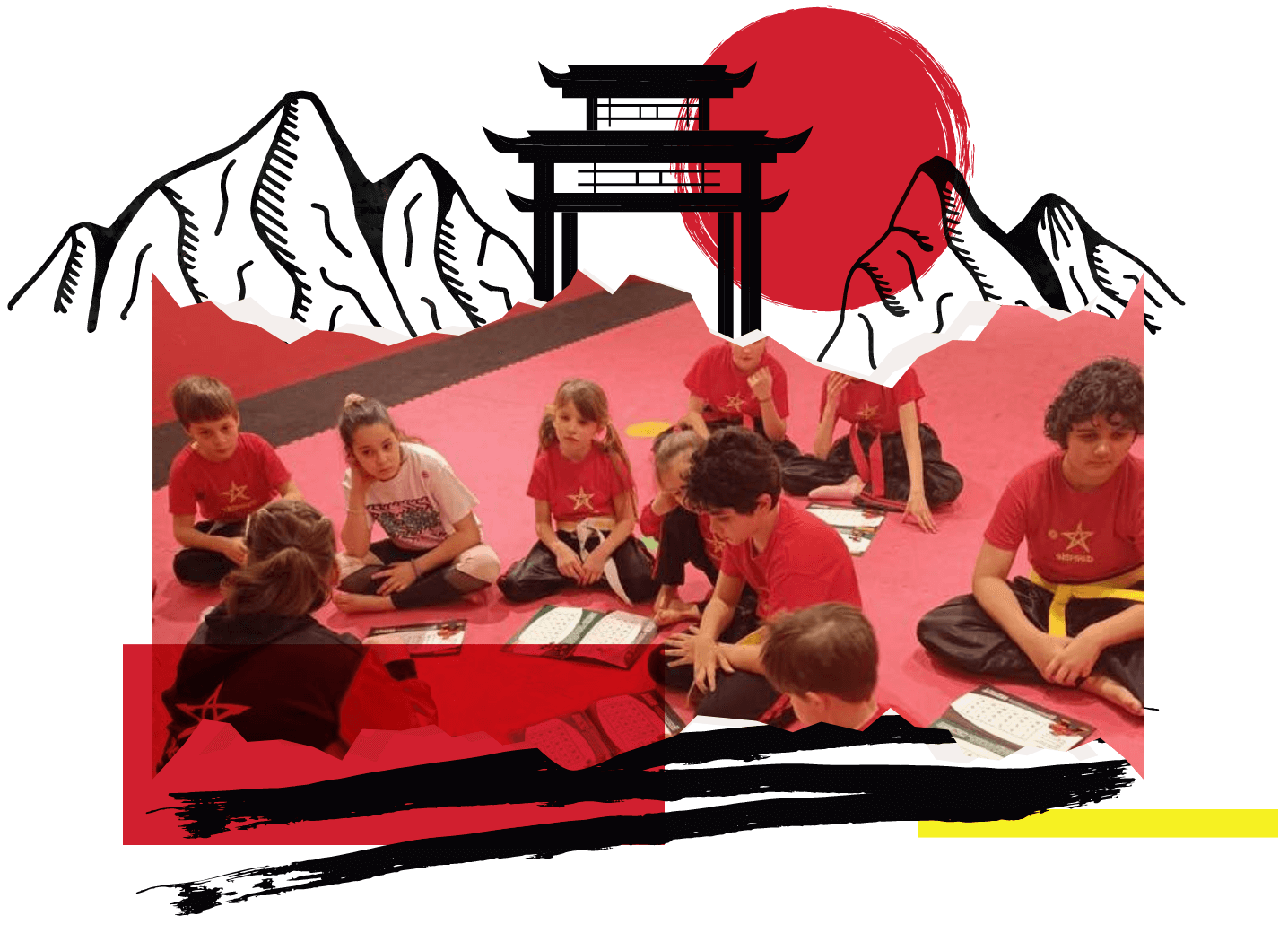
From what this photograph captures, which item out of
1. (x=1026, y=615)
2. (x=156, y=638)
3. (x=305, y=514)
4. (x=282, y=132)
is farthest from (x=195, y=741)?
(x=1026, y=615)

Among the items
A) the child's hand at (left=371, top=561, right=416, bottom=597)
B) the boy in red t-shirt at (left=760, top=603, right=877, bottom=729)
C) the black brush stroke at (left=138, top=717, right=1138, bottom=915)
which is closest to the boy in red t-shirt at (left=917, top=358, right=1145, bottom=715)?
the black brush stroke at (left=138, top=717, right=1138, bottom=915)

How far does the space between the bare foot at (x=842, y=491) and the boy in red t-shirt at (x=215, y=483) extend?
6.51 ft

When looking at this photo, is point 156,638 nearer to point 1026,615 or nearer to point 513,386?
point 513,386

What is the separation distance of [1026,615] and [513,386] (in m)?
1.87

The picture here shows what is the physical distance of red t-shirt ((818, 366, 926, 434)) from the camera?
187 inches

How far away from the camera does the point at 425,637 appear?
466 centimetres

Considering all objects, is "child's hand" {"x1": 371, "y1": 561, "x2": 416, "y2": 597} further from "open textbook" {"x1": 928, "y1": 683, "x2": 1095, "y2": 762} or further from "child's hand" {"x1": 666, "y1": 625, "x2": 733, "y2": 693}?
"open textbook" {"x1": 928, "y1": 683, "x2": 1095, "y2": 762}

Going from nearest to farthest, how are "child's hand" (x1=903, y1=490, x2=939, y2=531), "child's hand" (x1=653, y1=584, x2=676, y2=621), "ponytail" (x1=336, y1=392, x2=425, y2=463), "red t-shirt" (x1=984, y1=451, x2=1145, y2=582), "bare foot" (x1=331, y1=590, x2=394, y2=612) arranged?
1. "red t-shirt" (x1=984, y1=451, x2=1145, y2=582)
2. "ponytail" (x1=336, y1=392, x2=425, y2=463)
3. "child's hand" (x1=653, y1=584, x2=676, y2=621)
4. "bare foot" (x1=331, y1=590, x2=394, y2=612)
5. "child's hand" (x1=903, y1=490, x2=939, y2=531)

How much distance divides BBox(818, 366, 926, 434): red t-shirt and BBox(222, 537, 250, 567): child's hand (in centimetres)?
211

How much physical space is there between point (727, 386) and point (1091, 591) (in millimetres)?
1421

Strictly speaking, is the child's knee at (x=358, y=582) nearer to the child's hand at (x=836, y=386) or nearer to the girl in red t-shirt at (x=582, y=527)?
the girl in red t-shirt at (x=582, y=527)

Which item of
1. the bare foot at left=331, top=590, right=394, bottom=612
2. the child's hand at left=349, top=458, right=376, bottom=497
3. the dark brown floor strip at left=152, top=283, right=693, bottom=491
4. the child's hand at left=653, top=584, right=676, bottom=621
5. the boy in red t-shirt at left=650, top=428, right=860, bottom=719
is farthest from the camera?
the bare foot at left=331, top=590, right=394, bottom=612

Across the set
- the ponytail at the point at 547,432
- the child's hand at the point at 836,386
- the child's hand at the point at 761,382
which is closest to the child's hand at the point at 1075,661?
the child's hand at the point at 836,386

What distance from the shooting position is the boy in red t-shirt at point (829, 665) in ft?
13.0
